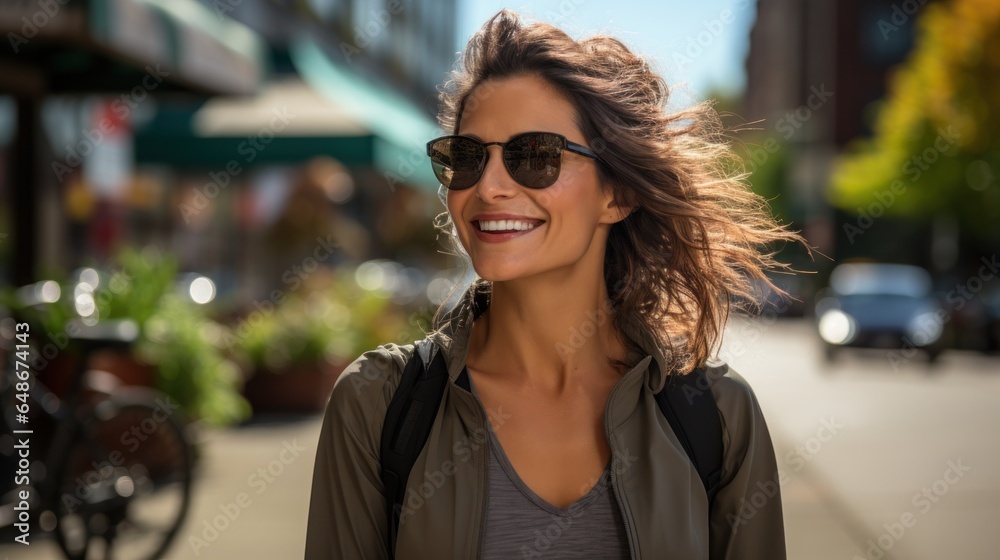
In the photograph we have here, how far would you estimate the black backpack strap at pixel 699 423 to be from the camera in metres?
2.31

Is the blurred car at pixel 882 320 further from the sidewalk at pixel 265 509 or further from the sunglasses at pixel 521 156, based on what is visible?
the sunglasses at pixel 521 156

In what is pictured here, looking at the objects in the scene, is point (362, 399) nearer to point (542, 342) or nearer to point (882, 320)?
point (542, 342)

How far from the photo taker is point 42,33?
6102 mm

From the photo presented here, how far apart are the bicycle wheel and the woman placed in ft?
10.6

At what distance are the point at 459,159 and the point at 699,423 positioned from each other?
0.79 meters

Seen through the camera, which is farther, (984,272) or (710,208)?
(984,272)

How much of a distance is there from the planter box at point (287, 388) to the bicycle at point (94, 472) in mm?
4927

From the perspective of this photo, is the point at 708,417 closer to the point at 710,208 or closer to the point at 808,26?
the point at 710,208

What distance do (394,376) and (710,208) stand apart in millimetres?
923

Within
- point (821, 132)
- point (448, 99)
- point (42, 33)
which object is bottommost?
point (448, 99)

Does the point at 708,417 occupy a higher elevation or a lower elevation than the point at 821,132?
lower

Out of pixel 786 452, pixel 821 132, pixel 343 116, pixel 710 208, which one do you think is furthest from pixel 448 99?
pixel 821 132

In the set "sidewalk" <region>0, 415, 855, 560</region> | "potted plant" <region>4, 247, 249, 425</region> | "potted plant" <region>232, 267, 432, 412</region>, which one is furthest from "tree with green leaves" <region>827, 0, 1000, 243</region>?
"potted plant" <region>4, 247, 249, 425</region>

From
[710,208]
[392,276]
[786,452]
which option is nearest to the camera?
[710,208]
